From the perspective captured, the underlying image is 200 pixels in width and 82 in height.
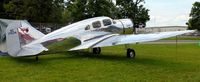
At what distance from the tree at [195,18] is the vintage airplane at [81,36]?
7854cm

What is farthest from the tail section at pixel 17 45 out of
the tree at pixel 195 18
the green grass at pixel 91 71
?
the tree at pixel 195 18

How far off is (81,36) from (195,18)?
86380 mm

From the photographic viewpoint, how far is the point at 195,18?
101625 millimetres

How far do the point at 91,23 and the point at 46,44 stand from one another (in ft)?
11.5

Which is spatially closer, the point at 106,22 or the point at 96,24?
the point at 96,24

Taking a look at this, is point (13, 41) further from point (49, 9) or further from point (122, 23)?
point (49, 9)

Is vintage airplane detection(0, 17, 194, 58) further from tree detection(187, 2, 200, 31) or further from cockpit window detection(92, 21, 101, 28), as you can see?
tree detection(187, 2, 200, 31)

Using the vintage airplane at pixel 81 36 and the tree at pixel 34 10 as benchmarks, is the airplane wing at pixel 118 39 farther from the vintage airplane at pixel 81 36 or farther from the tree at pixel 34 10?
the tree at pixel 34 10

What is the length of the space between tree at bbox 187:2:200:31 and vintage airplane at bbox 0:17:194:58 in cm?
7854

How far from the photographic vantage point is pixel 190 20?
333 feet

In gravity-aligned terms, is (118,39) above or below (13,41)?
below

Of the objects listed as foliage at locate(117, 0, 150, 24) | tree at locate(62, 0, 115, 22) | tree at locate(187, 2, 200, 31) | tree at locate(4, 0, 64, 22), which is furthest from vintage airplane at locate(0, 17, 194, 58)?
tree at locate(187, 2, 200, 31)

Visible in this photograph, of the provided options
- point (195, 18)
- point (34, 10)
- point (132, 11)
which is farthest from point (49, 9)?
point (195, 18)

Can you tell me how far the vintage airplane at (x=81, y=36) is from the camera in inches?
650
